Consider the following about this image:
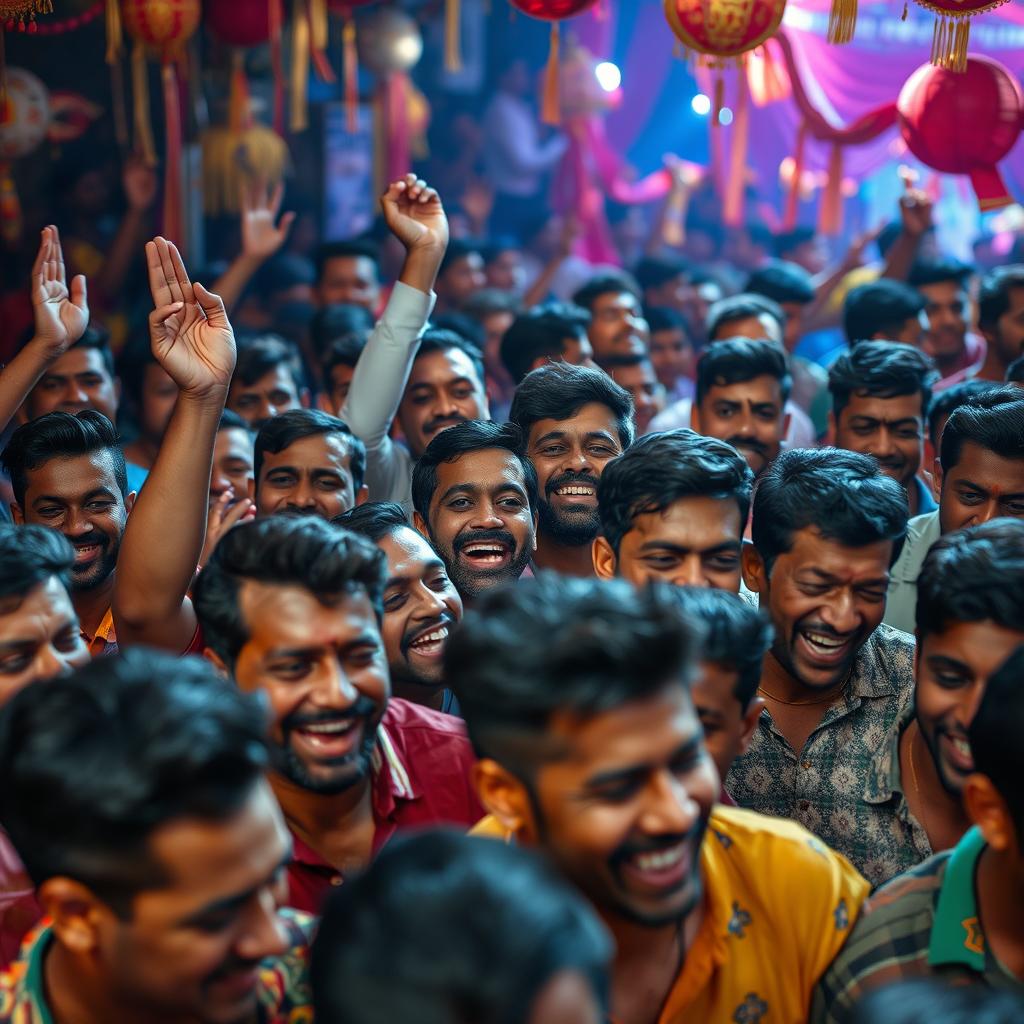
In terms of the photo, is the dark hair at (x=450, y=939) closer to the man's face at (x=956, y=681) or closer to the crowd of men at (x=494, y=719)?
the crowd of men at (x=494, y=719)

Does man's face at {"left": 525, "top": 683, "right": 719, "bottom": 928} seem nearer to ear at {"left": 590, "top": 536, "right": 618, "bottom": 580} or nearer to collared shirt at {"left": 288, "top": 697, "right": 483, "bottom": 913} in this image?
collared shirt at {"left": 288, "top": 697, "right": 483, "bottom": 913}

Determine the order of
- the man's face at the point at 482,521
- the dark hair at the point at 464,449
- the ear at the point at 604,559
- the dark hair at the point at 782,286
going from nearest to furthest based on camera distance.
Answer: the ear at the point at 604,559 < the man's face at the point at 482,521 < the dark hair at the point at 464,449 < the dark hair at the point at 782,286

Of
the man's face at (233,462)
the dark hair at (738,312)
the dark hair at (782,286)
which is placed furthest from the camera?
the dark hair at (782,286)

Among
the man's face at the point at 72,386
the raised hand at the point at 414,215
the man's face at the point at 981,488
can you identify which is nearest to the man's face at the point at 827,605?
the man's face at the point at 981,488

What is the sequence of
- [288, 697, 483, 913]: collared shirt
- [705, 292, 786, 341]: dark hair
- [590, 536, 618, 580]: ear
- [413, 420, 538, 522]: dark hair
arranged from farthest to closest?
[705, 292, 786, 341]: dark hair
[413, 420, 538, 522]: dark hair
[590, 536, 618, 580]: ear
[288, 697, 483, 913]: collared shirt

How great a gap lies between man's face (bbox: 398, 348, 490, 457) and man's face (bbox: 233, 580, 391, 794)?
238 centimetres

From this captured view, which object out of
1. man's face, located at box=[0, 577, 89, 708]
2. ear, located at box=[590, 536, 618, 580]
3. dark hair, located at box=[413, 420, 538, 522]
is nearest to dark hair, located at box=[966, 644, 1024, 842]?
ear, located at box=[590, 536, 618, 580]

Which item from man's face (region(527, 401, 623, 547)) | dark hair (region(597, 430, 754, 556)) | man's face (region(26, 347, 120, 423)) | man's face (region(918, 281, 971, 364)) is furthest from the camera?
man's face (region(918, 281, 971, 364))

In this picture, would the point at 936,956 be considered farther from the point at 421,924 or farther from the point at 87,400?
the point at 87,400

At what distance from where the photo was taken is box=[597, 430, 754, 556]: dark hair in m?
3.21

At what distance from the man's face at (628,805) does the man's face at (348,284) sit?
16.9 ft

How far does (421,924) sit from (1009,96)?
478 centimetres

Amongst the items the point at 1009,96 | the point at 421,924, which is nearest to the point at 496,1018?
the point at 421,924

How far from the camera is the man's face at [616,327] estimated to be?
20.1 feet
